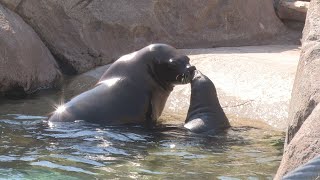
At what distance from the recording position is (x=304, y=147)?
3.53m

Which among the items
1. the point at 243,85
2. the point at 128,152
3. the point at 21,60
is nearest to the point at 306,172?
the point at 128,152

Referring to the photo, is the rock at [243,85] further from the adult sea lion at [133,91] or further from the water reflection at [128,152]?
the water reflection at [128,152]

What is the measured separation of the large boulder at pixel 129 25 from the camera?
1015 cm

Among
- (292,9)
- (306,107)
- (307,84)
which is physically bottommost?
(292,9)

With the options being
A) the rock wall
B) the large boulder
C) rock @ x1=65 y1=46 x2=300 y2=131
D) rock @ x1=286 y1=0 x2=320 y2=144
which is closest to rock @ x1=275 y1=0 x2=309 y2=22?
the large boulder

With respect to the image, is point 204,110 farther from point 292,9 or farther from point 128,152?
point 292,9

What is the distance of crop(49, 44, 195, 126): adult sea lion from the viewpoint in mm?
7008

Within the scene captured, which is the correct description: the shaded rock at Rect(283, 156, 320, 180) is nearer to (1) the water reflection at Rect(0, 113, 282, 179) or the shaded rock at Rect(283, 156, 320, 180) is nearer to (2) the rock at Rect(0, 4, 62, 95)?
(1) the water reflection at Rect(0, 113, 282, 179)

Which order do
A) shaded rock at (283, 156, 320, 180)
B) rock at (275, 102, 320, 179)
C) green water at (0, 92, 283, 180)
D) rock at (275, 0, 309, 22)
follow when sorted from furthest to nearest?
1. rock at (275, 0, 309, 22)
2. green water at (0, 92, 283, 180)
3. rock at (275, 102, 320, 179)
4. shaded rock at (283, 156, 320, 180)

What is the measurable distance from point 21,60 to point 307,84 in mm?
5469

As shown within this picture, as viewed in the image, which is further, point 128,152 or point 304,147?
point 128,152

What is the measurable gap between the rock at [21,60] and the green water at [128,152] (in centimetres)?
160

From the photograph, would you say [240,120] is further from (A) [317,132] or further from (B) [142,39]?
(A) [317,132]

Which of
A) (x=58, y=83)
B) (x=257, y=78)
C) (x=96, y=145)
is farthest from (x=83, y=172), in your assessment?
(x=58, y=83)
